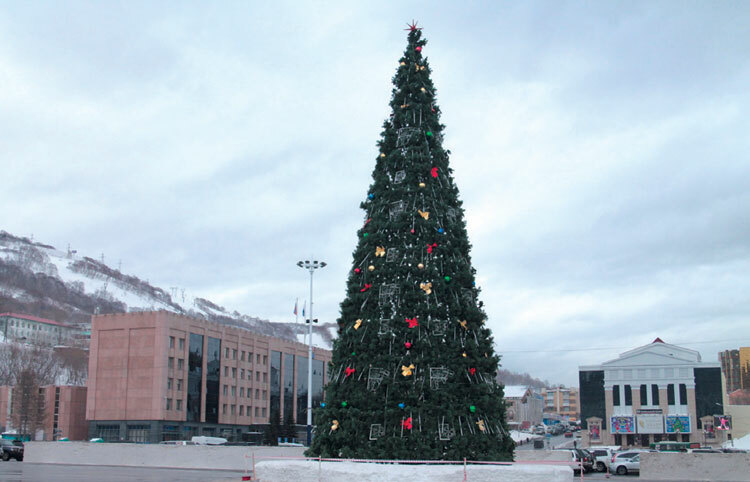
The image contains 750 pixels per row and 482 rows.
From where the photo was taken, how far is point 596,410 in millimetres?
88438

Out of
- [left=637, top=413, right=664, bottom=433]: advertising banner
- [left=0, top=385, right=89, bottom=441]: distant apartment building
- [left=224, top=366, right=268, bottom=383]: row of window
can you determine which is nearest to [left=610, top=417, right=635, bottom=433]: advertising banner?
[left=637, top=413, right=664, bottom=433]: advertising banner

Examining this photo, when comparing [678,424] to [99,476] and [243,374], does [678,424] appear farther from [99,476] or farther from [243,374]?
[99,476]

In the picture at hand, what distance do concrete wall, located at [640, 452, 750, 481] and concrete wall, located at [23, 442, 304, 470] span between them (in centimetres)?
1630

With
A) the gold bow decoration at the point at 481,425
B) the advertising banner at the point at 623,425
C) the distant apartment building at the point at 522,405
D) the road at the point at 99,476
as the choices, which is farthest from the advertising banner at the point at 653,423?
the distant apartment building at the point at 522,405

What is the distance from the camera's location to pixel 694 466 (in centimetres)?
3116

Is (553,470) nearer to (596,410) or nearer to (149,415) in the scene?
(149,415)

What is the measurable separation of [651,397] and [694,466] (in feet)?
196

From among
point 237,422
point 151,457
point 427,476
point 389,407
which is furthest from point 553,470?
point 237,422

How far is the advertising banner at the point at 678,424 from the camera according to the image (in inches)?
3280

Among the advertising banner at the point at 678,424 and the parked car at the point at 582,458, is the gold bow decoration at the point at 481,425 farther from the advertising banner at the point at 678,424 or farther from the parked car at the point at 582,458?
the advertising banner at the point at 678,424

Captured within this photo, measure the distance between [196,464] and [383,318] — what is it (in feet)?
74.6

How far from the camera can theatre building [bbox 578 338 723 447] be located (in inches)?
3310

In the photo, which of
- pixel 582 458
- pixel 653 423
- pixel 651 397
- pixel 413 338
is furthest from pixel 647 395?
pixel 413 338

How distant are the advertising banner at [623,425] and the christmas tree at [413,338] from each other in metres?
70.5
